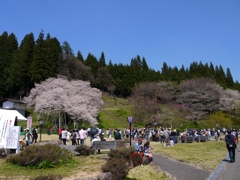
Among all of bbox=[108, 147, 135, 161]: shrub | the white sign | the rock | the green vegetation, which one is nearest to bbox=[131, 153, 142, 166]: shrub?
bbox=[108, 147, 135, 161]: shrub

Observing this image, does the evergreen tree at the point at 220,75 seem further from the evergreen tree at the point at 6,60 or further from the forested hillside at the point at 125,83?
the evergreen tree at the point at 6,60

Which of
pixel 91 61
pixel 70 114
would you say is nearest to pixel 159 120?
pixel 70 114

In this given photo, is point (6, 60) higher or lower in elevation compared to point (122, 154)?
higher

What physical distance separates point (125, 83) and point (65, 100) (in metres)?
30.0

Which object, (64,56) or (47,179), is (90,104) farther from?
(47,179)

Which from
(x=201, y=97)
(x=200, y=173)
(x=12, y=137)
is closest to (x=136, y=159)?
(x=200, y=173)

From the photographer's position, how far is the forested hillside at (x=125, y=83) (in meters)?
46.3

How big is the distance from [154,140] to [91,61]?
47.3 meters

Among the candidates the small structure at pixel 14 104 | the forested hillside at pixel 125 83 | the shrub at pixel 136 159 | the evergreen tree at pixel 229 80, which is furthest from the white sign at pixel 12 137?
the evergreen tree at pixel 229 80

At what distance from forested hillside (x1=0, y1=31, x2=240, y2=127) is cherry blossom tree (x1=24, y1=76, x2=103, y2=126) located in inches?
208

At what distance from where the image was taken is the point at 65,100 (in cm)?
3762

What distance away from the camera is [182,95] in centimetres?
5559

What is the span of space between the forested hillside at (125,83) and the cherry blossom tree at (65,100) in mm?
5280

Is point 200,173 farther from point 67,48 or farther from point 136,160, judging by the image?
point 67,48
